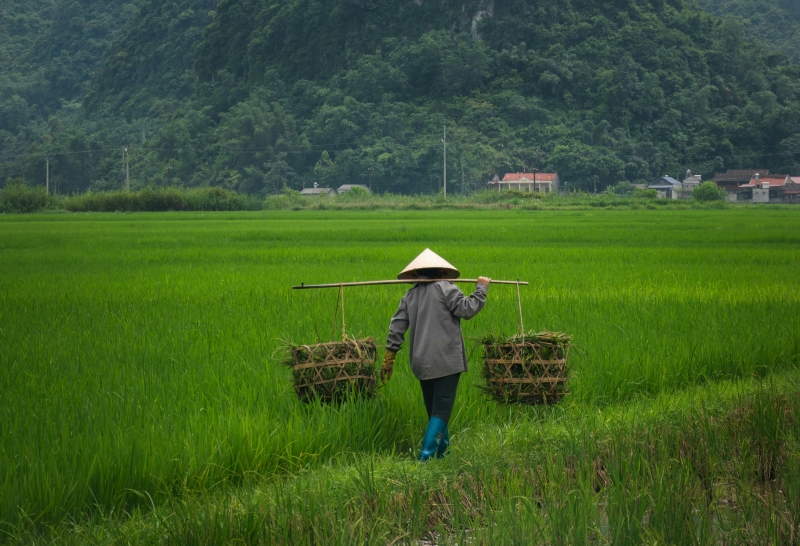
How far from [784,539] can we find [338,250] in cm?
1394

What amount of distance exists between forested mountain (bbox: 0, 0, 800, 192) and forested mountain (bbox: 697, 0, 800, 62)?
45.9ft

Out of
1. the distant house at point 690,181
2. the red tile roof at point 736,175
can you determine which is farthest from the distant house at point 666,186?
the red tile roof at point 736,175

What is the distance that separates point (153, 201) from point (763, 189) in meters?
47.5

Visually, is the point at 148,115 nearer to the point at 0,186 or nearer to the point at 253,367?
the point at 0,186

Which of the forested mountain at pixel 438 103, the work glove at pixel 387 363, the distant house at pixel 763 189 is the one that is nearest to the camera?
the work glove at pixel 387 363

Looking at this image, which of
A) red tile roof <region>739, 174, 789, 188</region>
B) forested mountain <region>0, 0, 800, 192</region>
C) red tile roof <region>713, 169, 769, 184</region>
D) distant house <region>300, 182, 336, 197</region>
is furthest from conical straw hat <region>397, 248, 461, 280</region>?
red tile roof <region>713, 169, 769, 184</region>

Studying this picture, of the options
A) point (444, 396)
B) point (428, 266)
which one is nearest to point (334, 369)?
point (444, 396)

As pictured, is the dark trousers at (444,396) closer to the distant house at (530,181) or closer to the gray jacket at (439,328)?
the gray jacket at (439,328)

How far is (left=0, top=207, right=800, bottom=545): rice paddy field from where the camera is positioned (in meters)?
3.26

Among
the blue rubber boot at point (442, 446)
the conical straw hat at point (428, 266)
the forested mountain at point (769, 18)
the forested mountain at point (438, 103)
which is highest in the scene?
the forested mountain at point (769, 18)

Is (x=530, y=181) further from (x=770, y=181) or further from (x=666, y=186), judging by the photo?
(x=770, y=181)

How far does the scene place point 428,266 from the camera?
14.0ft

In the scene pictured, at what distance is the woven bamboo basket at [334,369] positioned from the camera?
14.8 feet

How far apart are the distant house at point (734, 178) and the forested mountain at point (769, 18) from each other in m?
33.0
